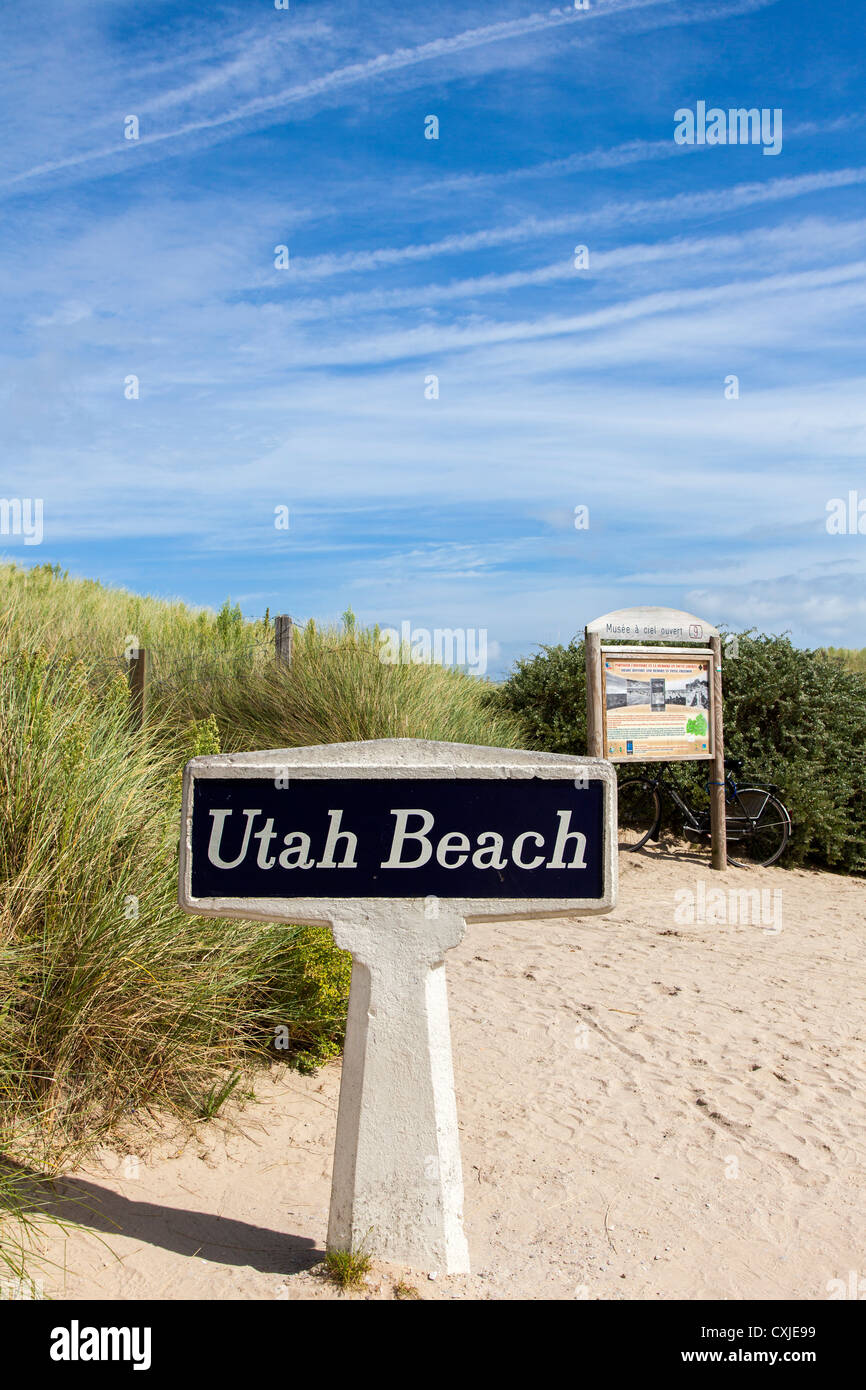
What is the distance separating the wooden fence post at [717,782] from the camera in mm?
10773

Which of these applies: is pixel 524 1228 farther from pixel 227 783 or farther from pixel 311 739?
pixel 311 739

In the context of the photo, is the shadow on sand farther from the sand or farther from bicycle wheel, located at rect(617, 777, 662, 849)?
bicycle wheel, located at rect(617, 777, 662, 849)

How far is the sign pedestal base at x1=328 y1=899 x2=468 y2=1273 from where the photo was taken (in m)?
2.85

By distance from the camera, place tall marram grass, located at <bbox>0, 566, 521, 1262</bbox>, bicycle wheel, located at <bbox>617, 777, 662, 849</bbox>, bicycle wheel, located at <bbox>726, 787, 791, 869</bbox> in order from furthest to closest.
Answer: bicycle wheel, located at <bbox>617, 777, 662, 849</bbox>
bicycle wheel, located at <bbox>726, 787, 791, 869</bbox>
tall marram grass, located at <bbox>0, 566, 521, 1262</bbox>

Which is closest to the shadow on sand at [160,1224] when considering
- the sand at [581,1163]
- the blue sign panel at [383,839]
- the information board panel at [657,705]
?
the sand at [581,1163]

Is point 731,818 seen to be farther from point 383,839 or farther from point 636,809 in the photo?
point 383,839

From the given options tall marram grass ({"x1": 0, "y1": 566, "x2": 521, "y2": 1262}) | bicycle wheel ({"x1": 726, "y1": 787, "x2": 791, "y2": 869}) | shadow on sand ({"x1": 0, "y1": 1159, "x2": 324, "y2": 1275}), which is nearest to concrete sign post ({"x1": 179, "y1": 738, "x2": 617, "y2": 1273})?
shadow on sand ({"x1": 0, "y1": 1159, "x2": 324, "y2": 1275})

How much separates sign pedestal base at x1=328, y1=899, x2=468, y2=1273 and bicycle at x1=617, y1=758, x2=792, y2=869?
8465 millimetres

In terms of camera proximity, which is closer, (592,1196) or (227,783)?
(227,783)

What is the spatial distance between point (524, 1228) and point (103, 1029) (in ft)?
5.55

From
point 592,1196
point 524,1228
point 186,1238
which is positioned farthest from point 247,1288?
point 592,1196

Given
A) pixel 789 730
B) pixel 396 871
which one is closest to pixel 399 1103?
pixel 396 871

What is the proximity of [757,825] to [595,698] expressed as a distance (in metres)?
2.77

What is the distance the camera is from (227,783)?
296cm
